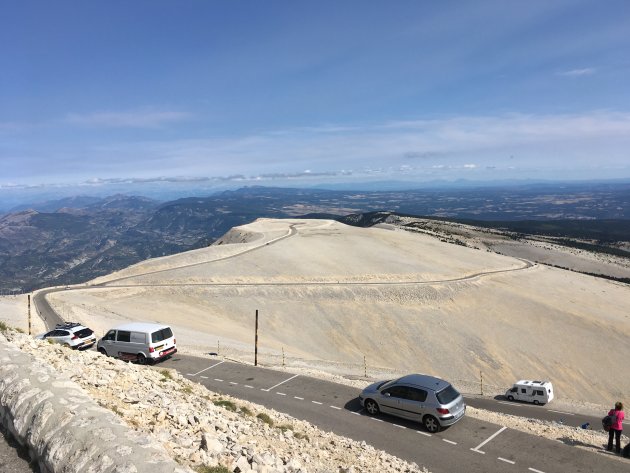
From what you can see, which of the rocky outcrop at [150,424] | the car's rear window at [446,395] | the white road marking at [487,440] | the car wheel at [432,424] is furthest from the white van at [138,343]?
the white road marking at [487,440]

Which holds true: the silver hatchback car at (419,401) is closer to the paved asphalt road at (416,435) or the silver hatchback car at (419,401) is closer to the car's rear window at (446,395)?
the car's rear window at (446,395)

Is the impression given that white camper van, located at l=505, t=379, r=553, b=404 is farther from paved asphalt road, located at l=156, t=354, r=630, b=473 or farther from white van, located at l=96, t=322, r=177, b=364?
white van, located at l=96, t=322, r=177, b=364

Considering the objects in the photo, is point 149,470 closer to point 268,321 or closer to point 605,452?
point 605,452

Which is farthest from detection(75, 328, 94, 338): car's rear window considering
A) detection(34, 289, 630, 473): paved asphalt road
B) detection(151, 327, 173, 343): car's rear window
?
detection(34, 289, 630, 473): paved asphalt road

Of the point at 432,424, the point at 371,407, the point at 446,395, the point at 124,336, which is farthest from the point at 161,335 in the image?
the point at 446,395

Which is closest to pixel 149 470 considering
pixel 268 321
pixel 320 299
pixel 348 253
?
pixel 268 321
